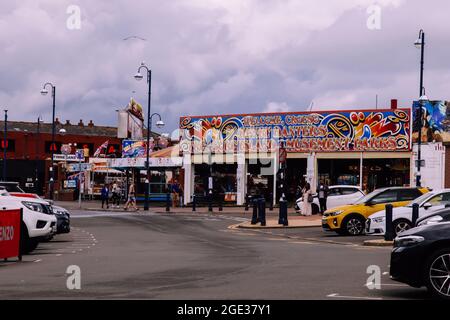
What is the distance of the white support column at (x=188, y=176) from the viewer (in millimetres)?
56719

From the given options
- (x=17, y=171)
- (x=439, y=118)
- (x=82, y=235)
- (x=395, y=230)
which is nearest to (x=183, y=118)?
(x=439, y=118)

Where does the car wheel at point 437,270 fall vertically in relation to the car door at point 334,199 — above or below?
below

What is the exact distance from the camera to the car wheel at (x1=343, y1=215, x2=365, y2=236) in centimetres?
2717

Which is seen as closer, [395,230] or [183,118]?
[395,230]

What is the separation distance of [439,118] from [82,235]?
1007 inches

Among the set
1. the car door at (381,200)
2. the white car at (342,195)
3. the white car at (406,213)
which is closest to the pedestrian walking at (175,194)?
the white car at (342,195)

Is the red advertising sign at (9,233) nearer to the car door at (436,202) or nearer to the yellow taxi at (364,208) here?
the car door at (436,202)

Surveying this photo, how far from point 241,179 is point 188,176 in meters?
4.36

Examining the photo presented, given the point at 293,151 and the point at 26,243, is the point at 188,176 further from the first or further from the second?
the point at 26,243

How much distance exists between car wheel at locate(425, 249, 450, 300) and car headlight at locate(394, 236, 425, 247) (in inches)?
12.7

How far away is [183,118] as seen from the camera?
57531 millimetres

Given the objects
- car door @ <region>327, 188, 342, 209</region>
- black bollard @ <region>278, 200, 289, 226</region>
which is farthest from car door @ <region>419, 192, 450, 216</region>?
car door @ <region>327, 188, 342, 209</region>

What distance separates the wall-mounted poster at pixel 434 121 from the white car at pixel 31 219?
30462 mm
